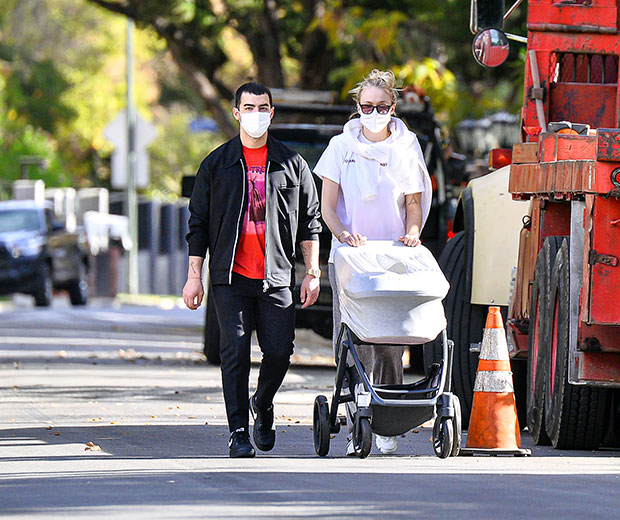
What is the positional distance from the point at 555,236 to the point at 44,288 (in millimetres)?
18780

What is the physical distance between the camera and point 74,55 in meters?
55.6

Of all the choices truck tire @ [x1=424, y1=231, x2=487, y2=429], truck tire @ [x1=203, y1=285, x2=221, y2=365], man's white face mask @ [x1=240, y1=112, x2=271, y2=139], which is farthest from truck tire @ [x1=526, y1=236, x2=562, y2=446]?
truck tire @ [x1=203, y1=285, x2=221, y2=365]

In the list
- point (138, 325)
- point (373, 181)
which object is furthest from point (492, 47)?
point (138, 325)

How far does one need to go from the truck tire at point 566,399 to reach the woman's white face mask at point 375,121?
1.18m

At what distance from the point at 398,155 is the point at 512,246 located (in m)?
2.21

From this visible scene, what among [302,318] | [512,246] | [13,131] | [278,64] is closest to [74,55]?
[13,131]

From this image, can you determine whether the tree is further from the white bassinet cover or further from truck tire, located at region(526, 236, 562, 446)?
the white bassinet cover

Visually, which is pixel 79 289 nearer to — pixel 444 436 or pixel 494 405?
pixel 494 405

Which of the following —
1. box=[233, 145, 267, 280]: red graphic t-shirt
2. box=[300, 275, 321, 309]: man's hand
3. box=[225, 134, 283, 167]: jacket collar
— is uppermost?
box=[225, 134, 283, 167]: jacket collar

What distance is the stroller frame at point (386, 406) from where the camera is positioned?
852 cm

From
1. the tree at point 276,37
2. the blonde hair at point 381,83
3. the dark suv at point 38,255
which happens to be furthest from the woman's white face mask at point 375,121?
the dark suv at point 38,255

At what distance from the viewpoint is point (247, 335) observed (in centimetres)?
891

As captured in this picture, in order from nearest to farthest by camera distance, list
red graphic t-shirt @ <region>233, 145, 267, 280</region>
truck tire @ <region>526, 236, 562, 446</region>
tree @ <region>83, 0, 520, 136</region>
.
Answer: red graphic t-shirt @ <region>233, 145, 267, 280</region>
truck tire @ <region>526, 236, 562, 446</region>
tree @ <region>83, 0, 520, 136</region>

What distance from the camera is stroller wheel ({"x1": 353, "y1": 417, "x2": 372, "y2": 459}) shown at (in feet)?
28.0
